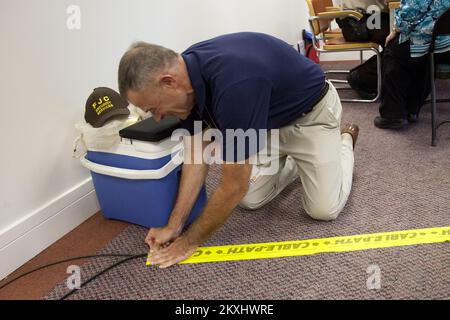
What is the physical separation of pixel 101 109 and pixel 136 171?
305mm

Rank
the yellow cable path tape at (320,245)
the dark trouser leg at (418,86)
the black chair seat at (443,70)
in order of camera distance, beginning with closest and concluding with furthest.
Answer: the yellow cable path tape at (320,245), the black chair seat at (443,70), the dark trouser leg at (418,86)

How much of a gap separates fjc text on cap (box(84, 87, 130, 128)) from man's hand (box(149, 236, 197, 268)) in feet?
1.84

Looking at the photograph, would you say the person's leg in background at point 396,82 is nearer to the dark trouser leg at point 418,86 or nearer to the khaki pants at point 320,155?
the dark trouser leg at point 418,86

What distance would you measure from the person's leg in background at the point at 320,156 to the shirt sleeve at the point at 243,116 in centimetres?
43

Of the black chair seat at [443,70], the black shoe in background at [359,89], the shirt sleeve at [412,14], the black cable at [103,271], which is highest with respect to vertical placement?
the shirt sleeve at [412,14]

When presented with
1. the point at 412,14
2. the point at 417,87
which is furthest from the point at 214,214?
the point at 417,87

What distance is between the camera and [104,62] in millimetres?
1845

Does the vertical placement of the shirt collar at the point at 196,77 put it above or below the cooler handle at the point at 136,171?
above

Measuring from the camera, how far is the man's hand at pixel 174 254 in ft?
4.65

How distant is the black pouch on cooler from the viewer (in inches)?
56.7

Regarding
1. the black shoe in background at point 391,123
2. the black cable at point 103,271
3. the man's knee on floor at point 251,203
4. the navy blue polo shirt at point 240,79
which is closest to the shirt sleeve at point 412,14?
the black shoe in background at point 391,123

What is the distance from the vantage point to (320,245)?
1437 mm

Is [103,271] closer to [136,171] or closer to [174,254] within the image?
[174,254]

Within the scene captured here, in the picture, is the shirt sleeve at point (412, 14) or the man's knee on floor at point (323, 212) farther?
the shirt sleeve at point (412, 14)
